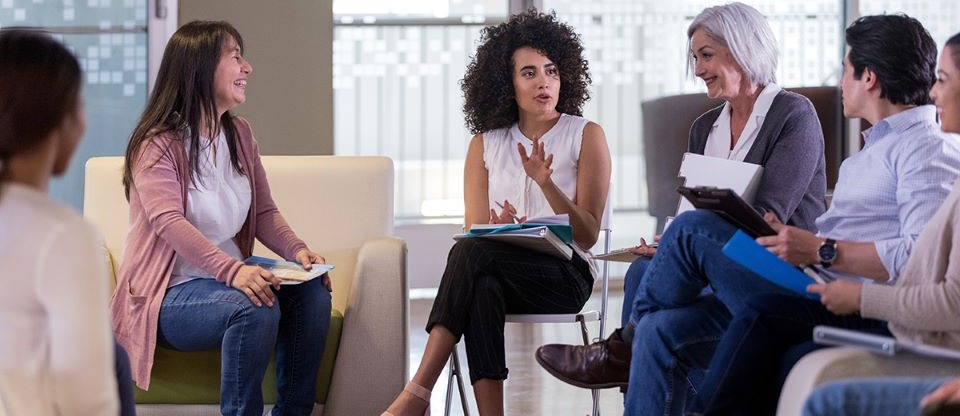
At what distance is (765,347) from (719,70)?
106 centimetres

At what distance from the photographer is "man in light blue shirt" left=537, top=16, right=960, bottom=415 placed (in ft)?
7.22

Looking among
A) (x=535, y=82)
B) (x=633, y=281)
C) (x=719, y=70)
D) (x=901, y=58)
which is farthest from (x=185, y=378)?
(x=901, y=58)

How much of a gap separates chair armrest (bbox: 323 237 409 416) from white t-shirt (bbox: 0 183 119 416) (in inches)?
60.3

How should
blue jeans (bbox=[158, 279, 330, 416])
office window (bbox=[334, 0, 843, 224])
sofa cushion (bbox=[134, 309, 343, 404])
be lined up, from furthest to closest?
office window (bbox=[334, 0, 843, 224]), sofa cushion (bbox=[134, 309, 343, 404]), blue jeans (bbox=[158, 279, 330, 416])

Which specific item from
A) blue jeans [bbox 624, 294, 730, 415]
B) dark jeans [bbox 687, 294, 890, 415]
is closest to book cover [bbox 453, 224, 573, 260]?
blue jeans [bbox 624, 294, 730, 415]

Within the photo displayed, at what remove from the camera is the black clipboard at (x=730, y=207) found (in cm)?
226

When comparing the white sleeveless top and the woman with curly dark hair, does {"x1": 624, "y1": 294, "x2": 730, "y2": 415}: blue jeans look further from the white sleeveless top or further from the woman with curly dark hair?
the white sleeveless top

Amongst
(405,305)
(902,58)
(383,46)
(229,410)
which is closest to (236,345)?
(229,410)

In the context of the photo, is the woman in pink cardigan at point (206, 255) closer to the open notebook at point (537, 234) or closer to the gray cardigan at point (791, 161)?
the open notebook at point (537, 234)

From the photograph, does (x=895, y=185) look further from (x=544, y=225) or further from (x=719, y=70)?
(x=544, y=225)

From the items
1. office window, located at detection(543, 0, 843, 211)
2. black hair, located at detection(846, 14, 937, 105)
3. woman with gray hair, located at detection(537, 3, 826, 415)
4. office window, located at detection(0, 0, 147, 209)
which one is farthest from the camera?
office window, located at detection(543, 0, 843, 211)

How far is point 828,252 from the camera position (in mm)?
2248

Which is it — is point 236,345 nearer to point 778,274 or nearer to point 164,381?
point 164,381

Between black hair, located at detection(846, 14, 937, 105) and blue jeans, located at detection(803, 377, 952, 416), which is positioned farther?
black hair, located at detection(846, 14, 937, 105)
